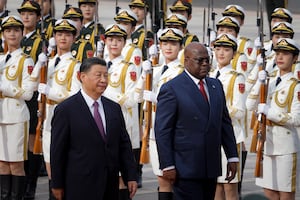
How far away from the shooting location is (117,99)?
13203mm

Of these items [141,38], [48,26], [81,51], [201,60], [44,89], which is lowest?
[44,89]

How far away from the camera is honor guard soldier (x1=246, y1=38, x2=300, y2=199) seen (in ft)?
40.0

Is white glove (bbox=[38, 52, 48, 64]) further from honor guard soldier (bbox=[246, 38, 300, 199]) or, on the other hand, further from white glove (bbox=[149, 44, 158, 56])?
honor guard soldier (bbox=[246, 38, 300, 199])

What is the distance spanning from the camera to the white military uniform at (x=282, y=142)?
12.2 metres

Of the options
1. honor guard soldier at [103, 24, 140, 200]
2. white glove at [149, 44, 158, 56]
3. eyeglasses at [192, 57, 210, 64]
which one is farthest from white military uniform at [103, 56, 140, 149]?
eyeglasses at [192, 57, 210, 64]

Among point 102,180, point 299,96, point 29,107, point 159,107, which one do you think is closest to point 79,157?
point 102,180

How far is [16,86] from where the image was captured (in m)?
13.2

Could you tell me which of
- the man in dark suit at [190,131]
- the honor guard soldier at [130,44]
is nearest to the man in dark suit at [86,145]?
the man in dark suit at [190,131]

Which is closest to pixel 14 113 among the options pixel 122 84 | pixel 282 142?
pixel 122 84

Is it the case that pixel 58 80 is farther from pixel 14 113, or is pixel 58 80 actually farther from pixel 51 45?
pixel 51 45

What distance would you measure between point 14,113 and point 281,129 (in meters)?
2.62

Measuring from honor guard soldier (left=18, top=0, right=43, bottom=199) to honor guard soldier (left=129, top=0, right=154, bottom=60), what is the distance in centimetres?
115

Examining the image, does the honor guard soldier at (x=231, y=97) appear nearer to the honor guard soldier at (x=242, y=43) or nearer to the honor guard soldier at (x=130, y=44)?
the honor guard soldier at (x=130, y=44)

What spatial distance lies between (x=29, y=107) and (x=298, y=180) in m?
3.51
